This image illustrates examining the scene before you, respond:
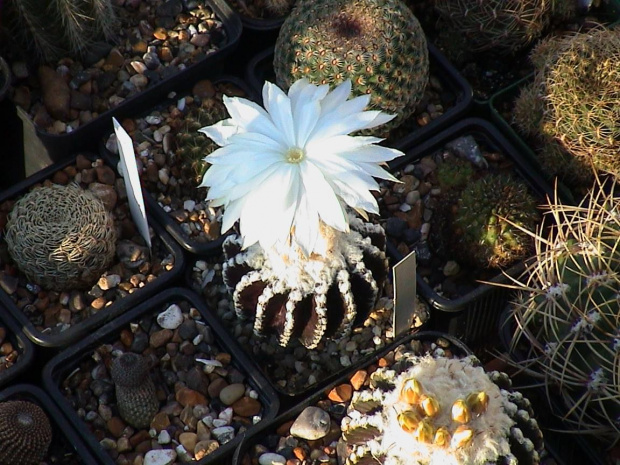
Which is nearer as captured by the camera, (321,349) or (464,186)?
(321,349)

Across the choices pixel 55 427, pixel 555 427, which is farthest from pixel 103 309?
pixel 555 427

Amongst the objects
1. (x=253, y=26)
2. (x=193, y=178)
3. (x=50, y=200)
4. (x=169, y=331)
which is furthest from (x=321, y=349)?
(x=253, y=26)

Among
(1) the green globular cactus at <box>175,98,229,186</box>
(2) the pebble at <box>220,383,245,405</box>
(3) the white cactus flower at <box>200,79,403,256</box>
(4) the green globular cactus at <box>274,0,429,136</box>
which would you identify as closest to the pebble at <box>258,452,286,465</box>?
(2) the pebble at <box>220,383,245,405</box>

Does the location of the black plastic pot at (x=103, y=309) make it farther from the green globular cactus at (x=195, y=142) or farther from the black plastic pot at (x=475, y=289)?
the black plastic pot at (x=475, y=289)

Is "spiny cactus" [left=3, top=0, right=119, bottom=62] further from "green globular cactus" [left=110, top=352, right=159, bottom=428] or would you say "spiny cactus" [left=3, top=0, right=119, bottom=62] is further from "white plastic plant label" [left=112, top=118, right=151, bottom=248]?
"green globular cactus" [left=110, top=352, right=159, bottom=428]

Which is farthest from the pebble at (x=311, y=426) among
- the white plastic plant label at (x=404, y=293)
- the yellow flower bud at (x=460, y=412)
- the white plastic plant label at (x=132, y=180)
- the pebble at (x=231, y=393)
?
the white plastic plant label at (x=132, y=180)

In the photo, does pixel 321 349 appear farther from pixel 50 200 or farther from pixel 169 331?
pixel 50 200
